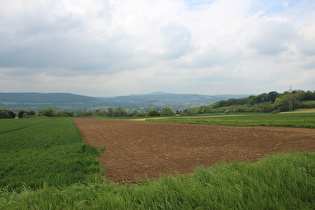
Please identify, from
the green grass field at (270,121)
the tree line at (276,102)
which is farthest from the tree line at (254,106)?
the green grass field at (270,121)

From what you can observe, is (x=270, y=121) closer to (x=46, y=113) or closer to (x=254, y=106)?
(x=254, y=106)

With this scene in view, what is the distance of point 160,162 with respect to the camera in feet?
32.6

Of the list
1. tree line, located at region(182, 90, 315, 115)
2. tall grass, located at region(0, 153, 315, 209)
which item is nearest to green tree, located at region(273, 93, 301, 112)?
tree line, located at region(182, 90, 315, 115)

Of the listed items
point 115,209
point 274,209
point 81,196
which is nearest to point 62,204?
point 81,196

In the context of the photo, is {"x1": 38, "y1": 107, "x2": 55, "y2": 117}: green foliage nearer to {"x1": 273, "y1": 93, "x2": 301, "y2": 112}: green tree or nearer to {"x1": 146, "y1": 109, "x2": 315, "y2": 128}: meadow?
{"x1": 146, "y1": 109, "x2": 315, "y2": 128}: meadow

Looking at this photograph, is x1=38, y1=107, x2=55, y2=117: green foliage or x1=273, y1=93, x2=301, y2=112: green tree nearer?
x1=273, y1=93, x2=301, y2=112: green tree

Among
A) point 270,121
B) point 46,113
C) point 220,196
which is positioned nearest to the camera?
point 220,196

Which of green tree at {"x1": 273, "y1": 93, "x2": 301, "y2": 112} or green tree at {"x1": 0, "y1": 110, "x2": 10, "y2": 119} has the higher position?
green tree at {"x1": 273, "y1": 93, "x2": 301, "y2": 112}

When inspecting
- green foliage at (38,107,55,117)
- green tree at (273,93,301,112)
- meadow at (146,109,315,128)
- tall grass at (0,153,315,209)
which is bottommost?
green foliage at (38,107,55,117)

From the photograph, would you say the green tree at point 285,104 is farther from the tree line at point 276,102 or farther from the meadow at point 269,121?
the meadow at point 269,121

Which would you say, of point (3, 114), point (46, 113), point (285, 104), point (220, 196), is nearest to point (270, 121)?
point (220, 196)

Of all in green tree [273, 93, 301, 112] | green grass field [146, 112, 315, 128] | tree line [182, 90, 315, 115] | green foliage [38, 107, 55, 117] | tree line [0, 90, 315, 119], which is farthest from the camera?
green foliage [38, 107, 55, 117]

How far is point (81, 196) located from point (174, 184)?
2027 millimetres

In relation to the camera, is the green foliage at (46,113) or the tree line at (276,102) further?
the green foliage at (46,113)
